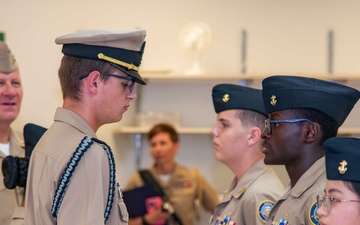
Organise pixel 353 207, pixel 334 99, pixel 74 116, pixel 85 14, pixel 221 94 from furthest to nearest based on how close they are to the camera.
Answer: pixel 85 14 → pixel 221 94 → pixel 334 99 → pixel 74 116 → pixel 353 207

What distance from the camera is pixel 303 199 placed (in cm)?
261

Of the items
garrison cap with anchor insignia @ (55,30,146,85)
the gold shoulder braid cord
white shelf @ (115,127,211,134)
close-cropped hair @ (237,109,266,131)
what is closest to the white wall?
white shelf @ (115,127,211,134)

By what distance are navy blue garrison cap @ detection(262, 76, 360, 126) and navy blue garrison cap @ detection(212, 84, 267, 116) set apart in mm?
543

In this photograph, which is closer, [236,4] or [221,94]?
[221,94]

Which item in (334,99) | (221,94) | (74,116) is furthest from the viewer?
(221,94)

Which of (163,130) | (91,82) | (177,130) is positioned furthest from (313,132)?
(177,130)

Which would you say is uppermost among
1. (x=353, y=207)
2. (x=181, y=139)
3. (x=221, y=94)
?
(x=221, y=94)

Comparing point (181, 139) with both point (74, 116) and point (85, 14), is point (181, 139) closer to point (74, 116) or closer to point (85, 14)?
point (85, 14)

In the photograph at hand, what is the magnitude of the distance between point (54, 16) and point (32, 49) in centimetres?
35

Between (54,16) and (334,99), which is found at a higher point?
(54,16)

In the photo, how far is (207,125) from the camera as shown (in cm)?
599

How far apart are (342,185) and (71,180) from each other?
84 cm

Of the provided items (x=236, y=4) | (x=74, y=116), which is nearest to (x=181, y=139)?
(x=236, y=4)

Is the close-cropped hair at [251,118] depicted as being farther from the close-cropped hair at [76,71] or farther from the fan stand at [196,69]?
the fan stand at [196,69]
